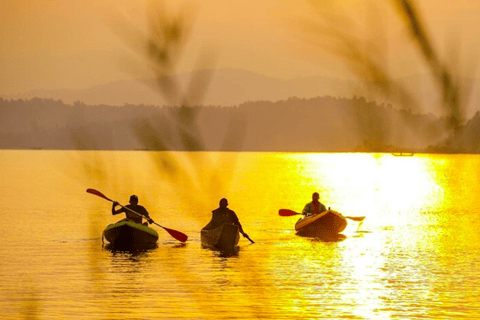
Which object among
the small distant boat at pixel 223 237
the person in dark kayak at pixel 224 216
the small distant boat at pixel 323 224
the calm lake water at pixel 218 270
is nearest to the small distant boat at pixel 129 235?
the calm lake water at pixel 218 270

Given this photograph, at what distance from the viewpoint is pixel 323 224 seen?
4262 centimetres

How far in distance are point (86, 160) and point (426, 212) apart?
88189mm

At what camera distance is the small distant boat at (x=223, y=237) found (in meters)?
36.0

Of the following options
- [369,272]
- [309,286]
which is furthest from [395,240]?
[309,286]

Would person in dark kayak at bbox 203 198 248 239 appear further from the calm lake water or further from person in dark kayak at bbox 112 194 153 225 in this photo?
person in dark kayak at bbox 112 194 153 225

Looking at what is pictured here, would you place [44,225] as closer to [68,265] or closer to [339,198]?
[68,265]

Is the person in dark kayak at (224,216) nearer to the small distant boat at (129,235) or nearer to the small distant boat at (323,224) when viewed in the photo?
the small distant boat at (129,235)

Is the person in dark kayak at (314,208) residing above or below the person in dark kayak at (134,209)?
above

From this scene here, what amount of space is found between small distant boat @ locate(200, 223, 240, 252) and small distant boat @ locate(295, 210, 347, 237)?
568cm

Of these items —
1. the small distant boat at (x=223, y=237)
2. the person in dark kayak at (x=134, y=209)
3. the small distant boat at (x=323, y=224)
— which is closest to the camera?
the person in dark kayak at (x=134, y=209)

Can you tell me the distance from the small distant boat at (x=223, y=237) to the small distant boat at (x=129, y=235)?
Result: 8.67 ft

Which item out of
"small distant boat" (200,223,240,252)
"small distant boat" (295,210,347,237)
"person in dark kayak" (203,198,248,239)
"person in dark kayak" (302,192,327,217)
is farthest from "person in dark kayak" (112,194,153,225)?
"small distant boat" (295,210,347,237)

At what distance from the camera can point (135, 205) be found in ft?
114

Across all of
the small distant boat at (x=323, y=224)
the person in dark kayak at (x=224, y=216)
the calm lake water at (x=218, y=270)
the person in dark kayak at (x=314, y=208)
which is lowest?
the calm lake water at (x=218, y=270)
